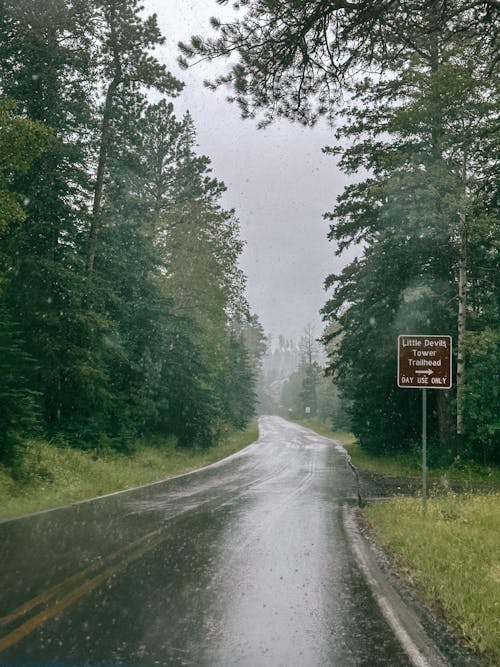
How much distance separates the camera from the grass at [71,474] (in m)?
11.4

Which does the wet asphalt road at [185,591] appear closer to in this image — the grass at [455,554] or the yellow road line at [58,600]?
the yellow road line at [58,600]

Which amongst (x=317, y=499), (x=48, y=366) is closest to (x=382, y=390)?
(x=317, y=499)

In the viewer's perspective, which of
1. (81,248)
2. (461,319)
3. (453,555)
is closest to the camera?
(453,555)

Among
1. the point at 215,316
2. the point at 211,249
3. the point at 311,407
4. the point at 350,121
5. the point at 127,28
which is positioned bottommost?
the point at 311,407

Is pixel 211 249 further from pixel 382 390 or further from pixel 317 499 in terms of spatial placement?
pixel 317 499

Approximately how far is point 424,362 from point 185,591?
6925mm

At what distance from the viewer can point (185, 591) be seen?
586cm

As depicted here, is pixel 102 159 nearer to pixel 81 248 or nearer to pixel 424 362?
pixel 81 248

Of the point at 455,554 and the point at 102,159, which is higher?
the point at 102,159

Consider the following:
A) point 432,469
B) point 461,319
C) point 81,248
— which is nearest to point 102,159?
point 81,248

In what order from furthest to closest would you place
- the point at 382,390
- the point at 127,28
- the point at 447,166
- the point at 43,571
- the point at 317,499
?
the point at 382,390 → the point at 447,166 → the point at 127,28 → the point at 317,499 → the point at 43,571

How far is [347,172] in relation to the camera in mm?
23219

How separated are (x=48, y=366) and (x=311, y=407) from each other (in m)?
74.6

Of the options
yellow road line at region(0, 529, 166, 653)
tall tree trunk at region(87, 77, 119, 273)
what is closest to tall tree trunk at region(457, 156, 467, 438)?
tall tree trunk at region(87, 77, 119, 273)
